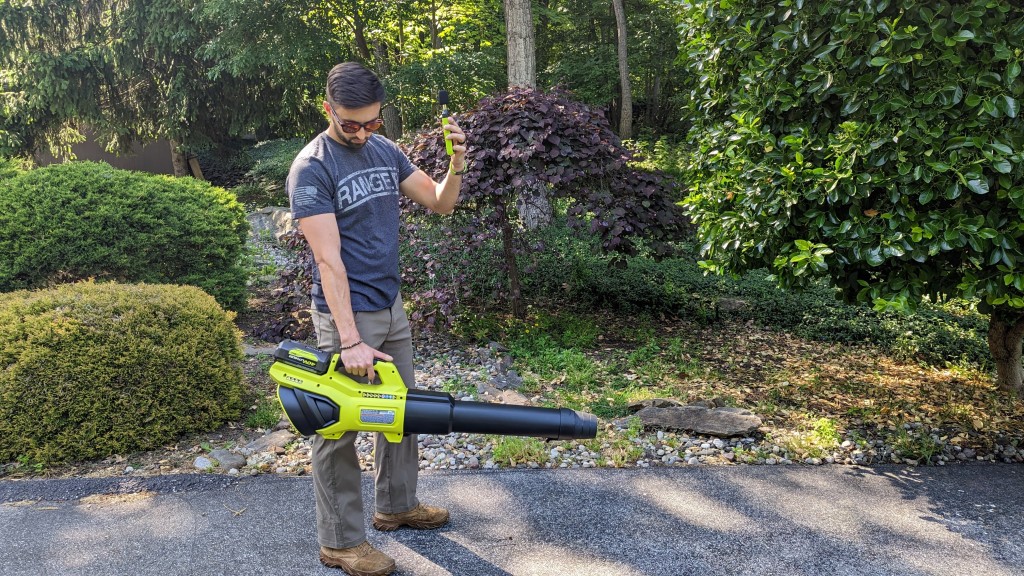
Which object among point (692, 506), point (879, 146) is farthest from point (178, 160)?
point (879, 146)

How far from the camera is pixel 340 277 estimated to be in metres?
2.25

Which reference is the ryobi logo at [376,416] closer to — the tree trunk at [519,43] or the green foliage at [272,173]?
the tree trunk at [519,43]

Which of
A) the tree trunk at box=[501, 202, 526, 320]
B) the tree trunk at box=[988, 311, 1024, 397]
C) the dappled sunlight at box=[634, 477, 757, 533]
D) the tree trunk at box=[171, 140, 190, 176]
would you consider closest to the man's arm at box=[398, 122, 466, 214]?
the dappled sunlight at box=[634, 477, 757, 533]

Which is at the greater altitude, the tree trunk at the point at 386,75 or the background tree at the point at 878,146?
the tree trunk at the point at 386,75

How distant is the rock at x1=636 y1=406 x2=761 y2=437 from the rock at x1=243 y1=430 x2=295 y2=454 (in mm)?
2020

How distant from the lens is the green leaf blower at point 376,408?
2143 millimetres

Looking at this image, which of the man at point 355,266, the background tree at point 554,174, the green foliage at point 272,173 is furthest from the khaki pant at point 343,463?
the green foliage at point 272,173

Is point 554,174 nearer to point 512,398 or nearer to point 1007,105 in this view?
point 512,398

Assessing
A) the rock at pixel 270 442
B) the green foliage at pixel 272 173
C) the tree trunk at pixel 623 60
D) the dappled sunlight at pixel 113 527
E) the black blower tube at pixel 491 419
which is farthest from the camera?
the tree trunk at pixel 623 60

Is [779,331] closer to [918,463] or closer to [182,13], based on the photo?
[918,463]

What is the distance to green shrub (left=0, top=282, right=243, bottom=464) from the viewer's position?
3381 millimetres

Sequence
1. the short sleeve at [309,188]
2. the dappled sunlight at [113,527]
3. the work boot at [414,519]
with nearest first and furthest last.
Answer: the short sleeve at [309,188]
the dappled sunlight at [113,527]
the work boot at [414,519]

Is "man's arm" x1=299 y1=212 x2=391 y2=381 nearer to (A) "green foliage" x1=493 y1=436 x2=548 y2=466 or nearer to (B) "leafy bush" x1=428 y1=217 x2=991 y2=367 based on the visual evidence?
(A) "green foliage" x1=493 y1=436 x2=548 y2=466

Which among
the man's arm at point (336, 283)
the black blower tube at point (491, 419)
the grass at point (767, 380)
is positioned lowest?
the grass at point (767, 380)
